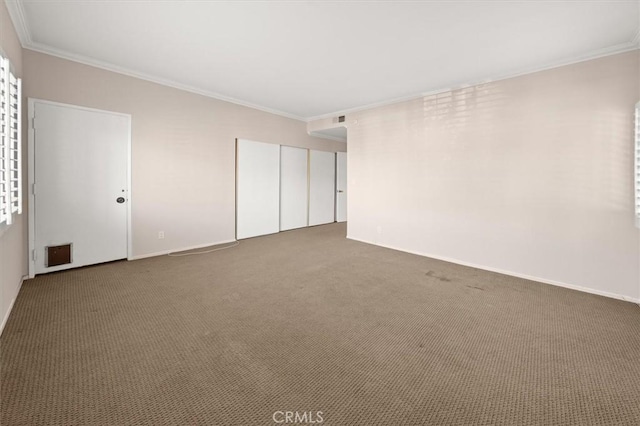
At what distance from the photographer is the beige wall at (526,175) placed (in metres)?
3.02

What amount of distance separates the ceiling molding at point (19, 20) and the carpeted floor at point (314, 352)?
2682 millimetres

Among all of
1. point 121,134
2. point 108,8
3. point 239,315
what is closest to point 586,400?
point 239,315

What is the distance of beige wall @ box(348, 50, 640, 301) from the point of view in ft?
9.90

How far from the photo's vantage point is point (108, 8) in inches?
98.1

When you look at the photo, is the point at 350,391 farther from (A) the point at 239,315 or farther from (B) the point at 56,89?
(B) the point at 56,89

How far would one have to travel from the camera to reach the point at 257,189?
5855mm

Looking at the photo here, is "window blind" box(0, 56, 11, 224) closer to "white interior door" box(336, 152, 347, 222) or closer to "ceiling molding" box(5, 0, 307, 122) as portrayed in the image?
"ceiling molding" box(5, 0, 307, 122)

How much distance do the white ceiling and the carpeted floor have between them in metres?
2.73

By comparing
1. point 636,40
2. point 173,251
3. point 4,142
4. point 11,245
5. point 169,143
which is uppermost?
point 636,40

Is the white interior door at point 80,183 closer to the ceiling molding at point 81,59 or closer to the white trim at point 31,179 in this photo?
the white trim at point 31,179

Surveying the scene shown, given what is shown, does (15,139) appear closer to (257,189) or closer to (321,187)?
(257,189)

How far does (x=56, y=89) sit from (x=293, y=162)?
415cm
